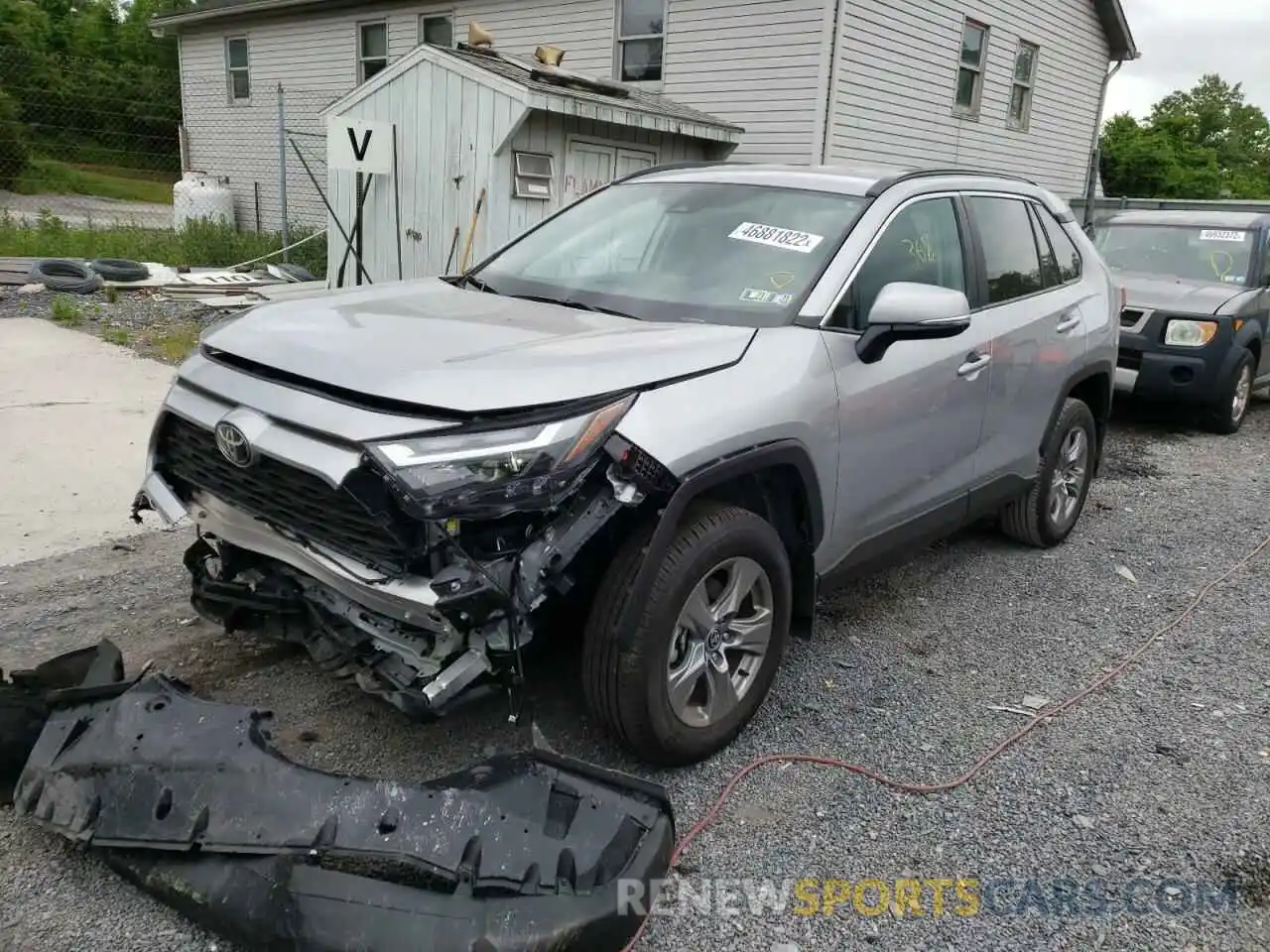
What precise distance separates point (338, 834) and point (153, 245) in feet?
46.7

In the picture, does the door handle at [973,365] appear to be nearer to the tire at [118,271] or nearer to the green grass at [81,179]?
the tire at [118,271]

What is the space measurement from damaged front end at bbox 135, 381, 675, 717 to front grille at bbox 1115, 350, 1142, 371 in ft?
21.7

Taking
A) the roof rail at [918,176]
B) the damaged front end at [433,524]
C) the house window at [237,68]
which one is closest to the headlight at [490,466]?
the damaged front end at [433,524]

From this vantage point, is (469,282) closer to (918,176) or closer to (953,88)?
(918,176)

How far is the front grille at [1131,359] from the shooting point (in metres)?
7.87

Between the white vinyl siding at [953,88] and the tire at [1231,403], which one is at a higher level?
the white vinyl siding at [953,88]

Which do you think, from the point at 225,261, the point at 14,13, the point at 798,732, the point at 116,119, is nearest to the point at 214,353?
the point at 798,732

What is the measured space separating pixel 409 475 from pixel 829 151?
→ 35.1 ft

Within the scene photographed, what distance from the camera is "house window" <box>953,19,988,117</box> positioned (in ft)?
46.5

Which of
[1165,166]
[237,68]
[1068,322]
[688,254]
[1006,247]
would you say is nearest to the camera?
[688,254]

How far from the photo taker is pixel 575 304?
3.43 meters

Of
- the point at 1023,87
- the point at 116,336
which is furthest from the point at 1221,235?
the point at 116,336

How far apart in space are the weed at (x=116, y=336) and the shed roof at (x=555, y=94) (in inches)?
145

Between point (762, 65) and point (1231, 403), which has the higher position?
point (762, 65)
